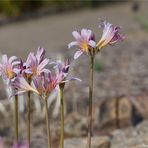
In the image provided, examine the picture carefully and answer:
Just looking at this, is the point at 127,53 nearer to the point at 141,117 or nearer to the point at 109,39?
the point at 141,117

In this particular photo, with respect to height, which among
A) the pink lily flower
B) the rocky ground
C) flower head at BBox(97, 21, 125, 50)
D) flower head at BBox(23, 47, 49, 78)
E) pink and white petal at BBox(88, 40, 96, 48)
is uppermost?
flower head at BBox(97, 21, 125, 50)

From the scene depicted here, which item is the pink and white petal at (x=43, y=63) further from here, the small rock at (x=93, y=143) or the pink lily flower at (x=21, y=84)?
the small rock at (x=93, y=143)

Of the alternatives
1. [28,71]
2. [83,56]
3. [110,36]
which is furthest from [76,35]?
[83,56]

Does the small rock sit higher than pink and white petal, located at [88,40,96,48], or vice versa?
pink and white petal, located at [88,40,96,48]

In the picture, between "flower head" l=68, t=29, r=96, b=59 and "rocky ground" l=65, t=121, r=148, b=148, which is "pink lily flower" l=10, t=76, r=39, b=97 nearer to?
"flower head" l=68, t=29, r=96, b=59

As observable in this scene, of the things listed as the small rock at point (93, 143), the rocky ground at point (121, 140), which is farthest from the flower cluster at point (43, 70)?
Result: the small rock at point (93, 143)

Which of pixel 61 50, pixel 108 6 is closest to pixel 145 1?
pixel 108 6

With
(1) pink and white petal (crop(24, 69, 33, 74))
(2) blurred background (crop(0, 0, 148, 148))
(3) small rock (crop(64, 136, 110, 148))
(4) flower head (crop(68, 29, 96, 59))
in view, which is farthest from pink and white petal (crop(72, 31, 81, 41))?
(2) blurred background (crop(0, 0, 148, 148))
